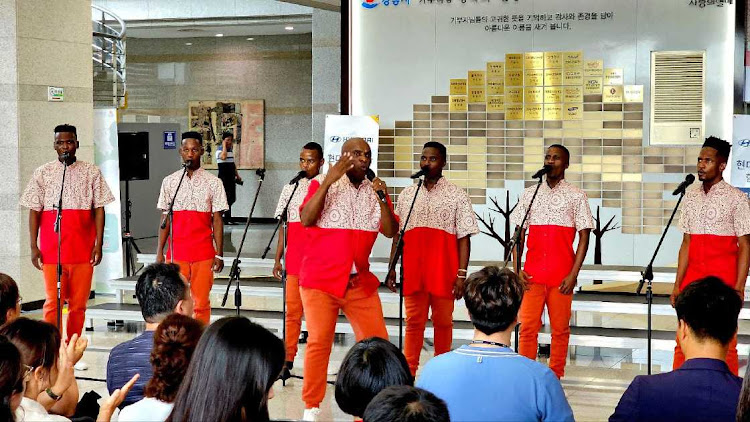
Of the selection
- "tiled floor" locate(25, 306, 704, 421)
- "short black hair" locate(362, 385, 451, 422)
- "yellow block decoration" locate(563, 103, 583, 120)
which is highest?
"yellow block decoration" locate(563, 103, 583, 120)

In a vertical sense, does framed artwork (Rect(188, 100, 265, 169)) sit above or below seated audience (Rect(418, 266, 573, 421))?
above

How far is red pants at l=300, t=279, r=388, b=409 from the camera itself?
5.07 metres

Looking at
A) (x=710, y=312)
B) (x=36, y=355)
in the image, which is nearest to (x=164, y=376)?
(x=36, y=355)

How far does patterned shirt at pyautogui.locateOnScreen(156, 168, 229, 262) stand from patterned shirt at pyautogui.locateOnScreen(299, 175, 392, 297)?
1739 mm

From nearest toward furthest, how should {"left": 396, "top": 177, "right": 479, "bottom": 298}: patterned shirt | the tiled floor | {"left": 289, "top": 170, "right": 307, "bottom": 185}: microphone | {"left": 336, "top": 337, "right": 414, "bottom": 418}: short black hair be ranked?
{"left": 336, "top": 337, "right": 414, "bottom": 418}: short black hair
the tiled floor
{"left": 396, "top": 177, "right": 479, "bottom": 298}: patterned shirt
{"left": 289, "top": 170, "right": 307, "bottom": 185}: microphone

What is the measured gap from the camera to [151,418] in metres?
2.93

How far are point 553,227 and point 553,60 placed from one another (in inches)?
116

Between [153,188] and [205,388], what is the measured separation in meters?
10.5

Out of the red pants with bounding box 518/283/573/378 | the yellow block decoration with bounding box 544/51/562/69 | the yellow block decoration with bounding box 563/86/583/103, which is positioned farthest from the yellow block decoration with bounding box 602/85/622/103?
the red pants with bounding box 518/283/573/378

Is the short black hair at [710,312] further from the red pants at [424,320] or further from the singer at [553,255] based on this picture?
the red pants at [424,320]

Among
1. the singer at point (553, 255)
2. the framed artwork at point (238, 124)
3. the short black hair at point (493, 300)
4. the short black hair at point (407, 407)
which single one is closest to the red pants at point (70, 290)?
the singer at point (553, 255)

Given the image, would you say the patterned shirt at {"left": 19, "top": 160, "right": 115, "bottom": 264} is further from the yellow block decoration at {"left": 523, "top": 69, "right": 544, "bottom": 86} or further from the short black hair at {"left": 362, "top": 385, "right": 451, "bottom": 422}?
the short black hair at {"left": 362, "top": 385, "right": 451, "bottom": 422}

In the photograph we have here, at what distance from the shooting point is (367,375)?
271 centimetres

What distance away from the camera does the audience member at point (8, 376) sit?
236cm
